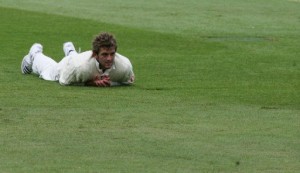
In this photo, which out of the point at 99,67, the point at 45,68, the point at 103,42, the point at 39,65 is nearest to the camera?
the point at 103,42

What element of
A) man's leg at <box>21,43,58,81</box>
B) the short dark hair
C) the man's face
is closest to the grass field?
man's leg at <box>21,43,58,81</box>

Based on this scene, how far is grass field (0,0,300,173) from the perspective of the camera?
1002cm

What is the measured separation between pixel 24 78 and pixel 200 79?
2152mm

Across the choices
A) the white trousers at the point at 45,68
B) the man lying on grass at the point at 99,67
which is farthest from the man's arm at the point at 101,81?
the white trousers at the point at 45,68

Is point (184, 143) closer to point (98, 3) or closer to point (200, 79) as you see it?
point (200, 79)

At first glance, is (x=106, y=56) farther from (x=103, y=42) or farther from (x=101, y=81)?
(x=101, y=81)

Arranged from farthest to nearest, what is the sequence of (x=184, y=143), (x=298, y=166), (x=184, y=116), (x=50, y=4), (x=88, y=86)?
(x=50, y=4) < (x=88, y=86) < (x=184, y=116) < (x=184, y=143) < (x=298, y=166)

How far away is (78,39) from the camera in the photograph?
20859 mm

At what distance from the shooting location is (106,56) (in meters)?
14.5

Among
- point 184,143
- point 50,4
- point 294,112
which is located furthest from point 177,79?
point 50,4

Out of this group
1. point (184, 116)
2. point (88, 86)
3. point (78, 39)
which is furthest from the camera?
point (78, 39)

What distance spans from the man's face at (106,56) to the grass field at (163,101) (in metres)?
0.30

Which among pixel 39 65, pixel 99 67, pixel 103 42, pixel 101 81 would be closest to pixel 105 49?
pixel 103 42

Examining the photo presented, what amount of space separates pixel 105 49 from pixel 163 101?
1241 mm
